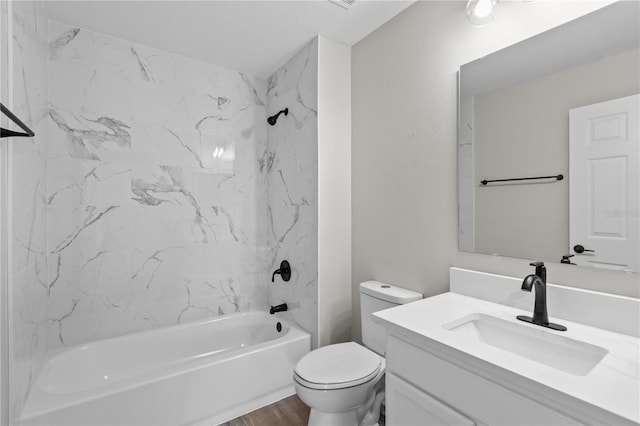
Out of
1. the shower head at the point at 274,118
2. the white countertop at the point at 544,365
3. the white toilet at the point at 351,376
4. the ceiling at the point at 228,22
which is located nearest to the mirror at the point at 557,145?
the white countertop at the point at 544,365

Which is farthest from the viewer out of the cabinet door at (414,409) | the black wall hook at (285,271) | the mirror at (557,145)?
the black wall hook at (285,271)

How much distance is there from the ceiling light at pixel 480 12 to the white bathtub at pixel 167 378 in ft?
6.66

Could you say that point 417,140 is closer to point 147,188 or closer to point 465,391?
point 465,391

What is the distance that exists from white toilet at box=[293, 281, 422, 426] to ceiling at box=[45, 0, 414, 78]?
5.52 feet

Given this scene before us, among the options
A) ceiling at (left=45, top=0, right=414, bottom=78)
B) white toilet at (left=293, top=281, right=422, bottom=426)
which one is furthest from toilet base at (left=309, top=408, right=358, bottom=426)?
ceiling at (left=45, top=0, right=414, bottom=78)

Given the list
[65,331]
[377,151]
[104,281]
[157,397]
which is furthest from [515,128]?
[65,331]

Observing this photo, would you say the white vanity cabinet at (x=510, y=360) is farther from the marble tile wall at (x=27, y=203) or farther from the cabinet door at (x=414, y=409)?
the marble tile wall at (x=27, y=203)

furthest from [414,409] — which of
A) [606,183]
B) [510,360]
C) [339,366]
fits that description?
[606,183]

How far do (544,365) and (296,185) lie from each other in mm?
1808

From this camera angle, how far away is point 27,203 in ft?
4.54

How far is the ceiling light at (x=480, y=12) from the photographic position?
4.39ft

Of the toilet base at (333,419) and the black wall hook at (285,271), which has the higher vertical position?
the black wall hook at (285,271)

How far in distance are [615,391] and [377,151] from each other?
5.19 feet

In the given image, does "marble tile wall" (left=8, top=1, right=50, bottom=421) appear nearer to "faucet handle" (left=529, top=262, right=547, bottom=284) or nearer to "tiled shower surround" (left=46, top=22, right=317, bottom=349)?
"tiled shower surround" (left=46, top=22, right=317, bottom=349)
